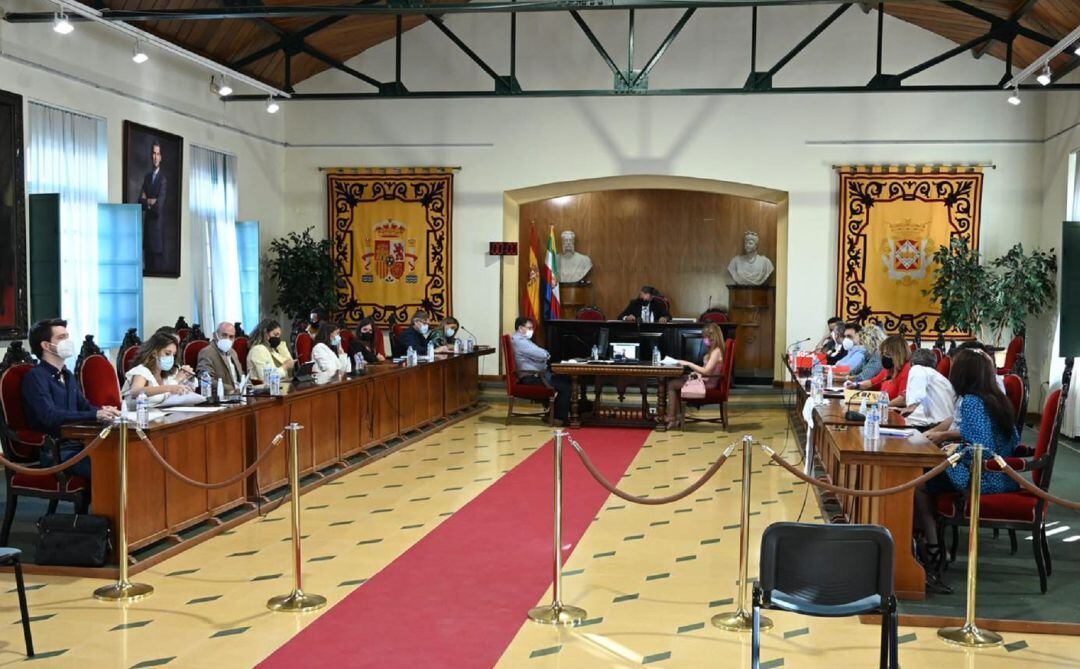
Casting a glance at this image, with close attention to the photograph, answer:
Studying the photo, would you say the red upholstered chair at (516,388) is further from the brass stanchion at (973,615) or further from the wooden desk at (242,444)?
the brass stanchion at (973,615)

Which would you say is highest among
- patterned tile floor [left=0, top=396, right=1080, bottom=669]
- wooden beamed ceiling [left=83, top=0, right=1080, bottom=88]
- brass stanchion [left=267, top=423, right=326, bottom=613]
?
wooden beamed ceiling [left=83, top=0, right=1080, bottom=88]

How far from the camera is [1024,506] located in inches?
208

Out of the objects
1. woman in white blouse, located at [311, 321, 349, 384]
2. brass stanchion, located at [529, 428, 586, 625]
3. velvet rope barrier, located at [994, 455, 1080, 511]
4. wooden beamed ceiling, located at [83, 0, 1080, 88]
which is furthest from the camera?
wooden beamed ceiling, located at [83, 0, 1080, 88]

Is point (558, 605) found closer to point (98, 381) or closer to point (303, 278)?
point (98, 381)

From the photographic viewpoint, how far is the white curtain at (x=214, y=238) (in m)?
12.8

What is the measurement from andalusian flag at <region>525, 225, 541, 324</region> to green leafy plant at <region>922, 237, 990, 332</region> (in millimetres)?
5560

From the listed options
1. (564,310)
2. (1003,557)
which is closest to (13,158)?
(1003,557)

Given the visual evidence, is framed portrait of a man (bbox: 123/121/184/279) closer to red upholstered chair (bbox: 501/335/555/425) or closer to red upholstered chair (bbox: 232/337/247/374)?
red upholstered chair (bbox: 232/337/247/374)

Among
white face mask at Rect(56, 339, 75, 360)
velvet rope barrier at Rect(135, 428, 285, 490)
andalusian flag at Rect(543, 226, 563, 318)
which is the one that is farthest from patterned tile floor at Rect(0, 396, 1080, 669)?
andalusian flag at Rect(543, 226, 563, 318)

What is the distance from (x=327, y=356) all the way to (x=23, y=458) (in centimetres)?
330

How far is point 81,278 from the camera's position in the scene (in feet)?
33.2

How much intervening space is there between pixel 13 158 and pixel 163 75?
316 cm

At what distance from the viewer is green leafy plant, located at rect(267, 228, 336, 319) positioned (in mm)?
A: 14289

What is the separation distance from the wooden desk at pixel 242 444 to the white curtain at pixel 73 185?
2.86 m
